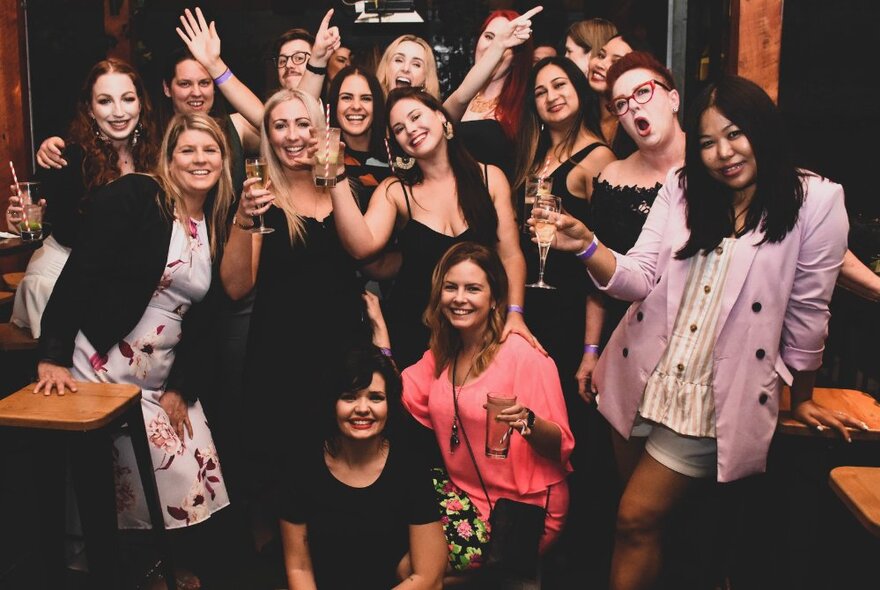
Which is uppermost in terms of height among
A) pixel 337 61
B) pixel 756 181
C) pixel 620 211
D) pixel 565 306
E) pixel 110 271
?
pixel 337 61

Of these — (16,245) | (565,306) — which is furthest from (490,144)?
(16,245)

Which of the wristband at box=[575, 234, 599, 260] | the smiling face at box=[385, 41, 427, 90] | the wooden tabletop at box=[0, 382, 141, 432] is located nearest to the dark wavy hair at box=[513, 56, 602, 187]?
the smiling face at box=[385, 41, 427, 90]

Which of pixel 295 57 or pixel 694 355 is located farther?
pixel 295 57

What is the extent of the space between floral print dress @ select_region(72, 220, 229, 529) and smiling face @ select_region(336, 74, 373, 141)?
0.83 metres

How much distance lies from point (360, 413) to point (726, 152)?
1.25 meters

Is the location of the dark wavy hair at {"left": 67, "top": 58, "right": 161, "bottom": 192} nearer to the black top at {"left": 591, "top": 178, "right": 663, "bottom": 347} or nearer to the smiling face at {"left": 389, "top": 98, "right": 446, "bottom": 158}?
the smiling face at {"left": 389, "top": 98, "right": 446, "bottom": 158}

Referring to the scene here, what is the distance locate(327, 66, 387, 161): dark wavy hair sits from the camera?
3.31 meters

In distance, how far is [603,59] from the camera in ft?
11.3

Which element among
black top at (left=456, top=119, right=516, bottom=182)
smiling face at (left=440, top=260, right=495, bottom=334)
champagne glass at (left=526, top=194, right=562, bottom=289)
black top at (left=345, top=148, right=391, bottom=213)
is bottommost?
smiling face at (left=440, top=260, right=495, bottom=334)

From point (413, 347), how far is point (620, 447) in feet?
2.75

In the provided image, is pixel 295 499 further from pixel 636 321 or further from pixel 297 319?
pixel 636 321

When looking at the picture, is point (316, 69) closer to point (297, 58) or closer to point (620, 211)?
point (297, 58)

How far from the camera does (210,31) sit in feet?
11.3

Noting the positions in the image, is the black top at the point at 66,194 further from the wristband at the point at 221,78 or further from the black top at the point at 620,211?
the black top at the point at 620,211
